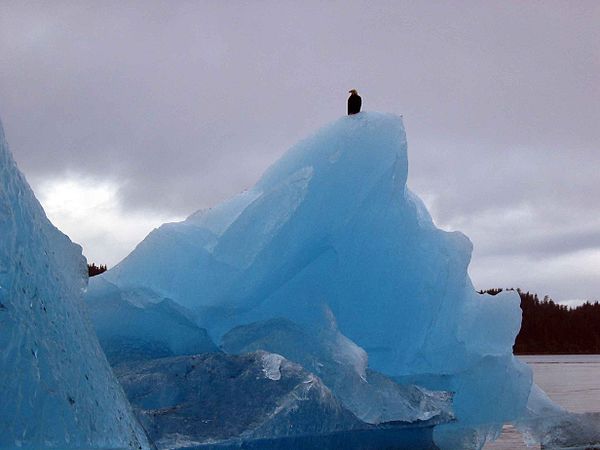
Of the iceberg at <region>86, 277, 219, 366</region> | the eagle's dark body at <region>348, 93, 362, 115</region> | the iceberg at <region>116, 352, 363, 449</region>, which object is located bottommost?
the iceberg at <region>116, 352, 363, 449</region>

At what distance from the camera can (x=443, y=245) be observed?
716cm

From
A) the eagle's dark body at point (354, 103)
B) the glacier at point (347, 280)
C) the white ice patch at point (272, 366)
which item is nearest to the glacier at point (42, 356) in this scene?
the white ice patch at point (272, 366)

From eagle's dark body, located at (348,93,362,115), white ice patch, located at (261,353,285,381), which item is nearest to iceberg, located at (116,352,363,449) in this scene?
white ice patch, located at (261,353,285,381)

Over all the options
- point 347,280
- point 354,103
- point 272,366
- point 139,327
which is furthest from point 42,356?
point 354,103

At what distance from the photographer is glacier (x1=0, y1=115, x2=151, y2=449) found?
8.01 feet

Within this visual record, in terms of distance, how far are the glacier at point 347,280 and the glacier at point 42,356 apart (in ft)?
8.61

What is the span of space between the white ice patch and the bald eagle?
8.82ft

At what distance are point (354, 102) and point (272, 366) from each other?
290cm

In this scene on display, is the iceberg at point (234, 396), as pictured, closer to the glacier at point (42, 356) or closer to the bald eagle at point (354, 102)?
the glacier at point (42, 356)

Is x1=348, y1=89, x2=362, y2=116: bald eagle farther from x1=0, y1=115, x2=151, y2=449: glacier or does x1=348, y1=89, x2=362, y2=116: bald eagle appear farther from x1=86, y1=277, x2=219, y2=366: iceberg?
x1=0, y1=115, x2=151, y2=449: glacier

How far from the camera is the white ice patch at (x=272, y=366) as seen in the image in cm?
500

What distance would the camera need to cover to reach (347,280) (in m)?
6.64

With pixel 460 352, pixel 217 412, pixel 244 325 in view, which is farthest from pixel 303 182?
pixel 460 352

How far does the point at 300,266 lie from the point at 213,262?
2.38ft
